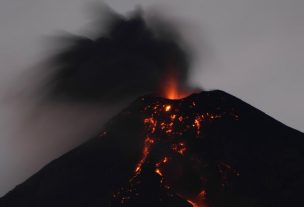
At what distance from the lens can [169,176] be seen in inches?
3039

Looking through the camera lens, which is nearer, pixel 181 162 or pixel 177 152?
pixel 181 162

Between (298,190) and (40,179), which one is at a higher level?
(40,179)

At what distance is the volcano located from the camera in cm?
7419

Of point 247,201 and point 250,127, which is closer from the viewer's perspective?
point 247,201

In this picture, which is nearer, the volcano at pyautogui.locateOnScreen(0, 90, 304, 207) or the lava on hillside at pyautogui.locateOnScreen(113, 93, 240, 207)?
the volcano at pyautogui.locateOnScreen(0, 90, 304, 207)

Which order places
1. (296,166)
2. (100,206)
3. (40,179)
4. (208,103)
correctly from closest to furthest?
1. (100,206)
2. (296,166)
3. (40,179)
4. (208,103)

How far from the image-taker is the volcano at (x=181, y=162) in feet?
243

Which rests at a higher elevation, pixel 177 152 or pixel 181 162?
pixel 177 152

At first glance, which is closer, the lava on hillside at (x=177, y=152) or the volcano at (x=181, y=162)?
the volcano at (x=181, y=162)

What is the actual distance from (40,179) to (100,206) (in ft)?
39.2

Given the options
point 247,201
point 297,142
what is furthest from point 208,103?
point 247,201

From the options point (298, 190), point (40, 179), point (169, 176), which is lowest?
point (298, 190)

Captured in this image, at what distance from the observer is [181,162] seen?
79875 millimetres

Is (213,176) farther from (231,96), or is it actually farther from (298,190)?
(231,96)
